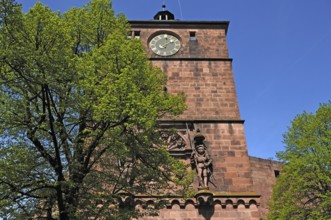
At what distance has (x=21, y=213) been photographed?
1041 cm

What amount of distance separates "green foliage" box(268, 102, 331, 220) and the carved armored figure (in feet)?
12.9

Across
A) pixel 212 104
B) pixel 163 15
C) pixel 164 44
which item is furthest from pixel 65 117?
pixel 163 15

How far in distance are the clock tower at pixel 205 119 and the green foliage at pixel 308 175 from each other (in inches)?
86.6

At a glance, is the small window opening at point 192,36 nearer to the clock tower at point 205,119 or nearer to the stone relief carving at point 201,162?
the clock tower at point 205,119

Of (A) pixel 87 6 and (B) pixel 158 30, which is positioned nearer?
(A) pixel 87 6

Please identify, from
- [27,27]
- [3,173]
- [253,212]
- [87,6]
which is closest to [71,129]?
[3,173]

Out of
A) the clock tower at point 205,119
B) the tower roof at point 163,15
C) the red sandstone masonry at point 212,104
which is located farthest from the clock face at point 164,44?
the tower roof at point 163,15

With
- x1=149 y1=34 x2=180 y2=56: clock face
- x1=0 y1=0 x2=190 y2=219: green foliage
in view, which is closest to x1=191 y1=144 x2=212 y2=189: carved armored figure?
x1=0 y1=0 x2=190 y2=219: green foliage

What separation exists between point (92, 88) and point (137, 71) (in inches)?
53.5

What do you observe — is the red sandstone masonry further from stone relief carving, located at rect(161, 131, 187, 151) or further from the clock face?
stone relief carving, located at rect(161, 131, 187, 151)

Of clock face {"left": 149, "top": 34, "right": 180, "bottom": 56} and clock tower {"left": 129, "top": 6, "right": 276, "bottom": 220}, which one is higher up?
clock face {"left": 149, "top": 34, "right": 180, "bottom": 56}

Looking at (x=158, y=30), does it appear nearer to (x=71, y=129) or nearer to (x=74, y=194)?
(x=71, y=129)

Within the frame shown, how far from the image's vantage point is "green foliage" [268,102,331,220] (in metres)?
17.3

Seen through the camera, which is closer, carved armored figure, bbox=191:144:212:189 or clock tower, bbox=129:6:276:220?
clock tower, bbox=129:6:276:220
